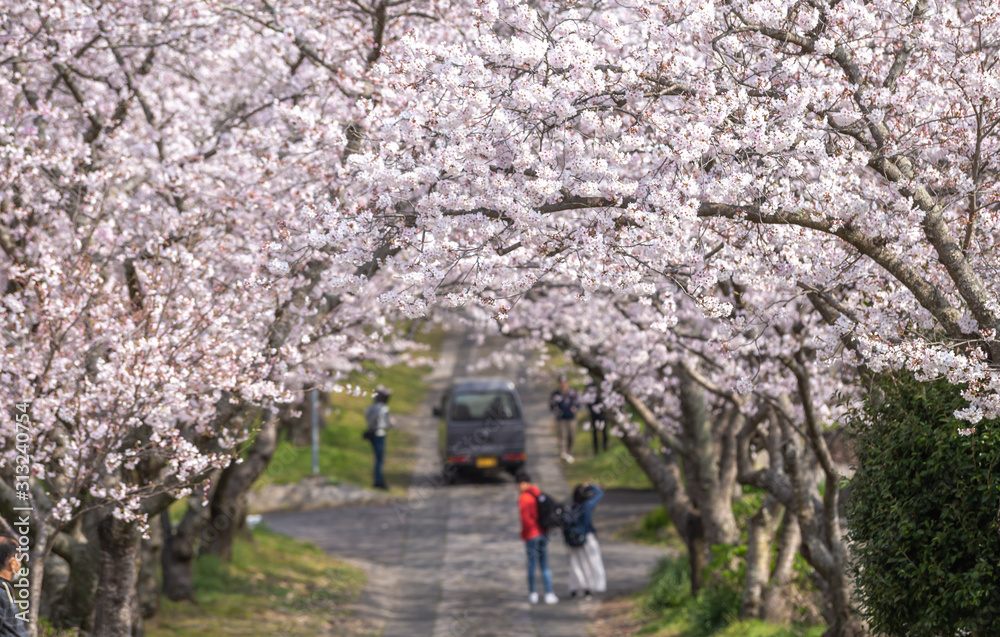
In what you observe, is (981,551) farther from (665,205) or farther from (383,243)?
(383,243)

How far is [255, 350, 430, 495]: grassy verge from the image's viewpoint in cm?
2103

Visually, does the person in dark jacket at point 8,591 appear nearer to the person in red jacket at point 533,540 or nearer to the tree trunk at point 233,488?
the tree trunk at point 233,488

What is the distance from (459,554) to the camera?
15500mm

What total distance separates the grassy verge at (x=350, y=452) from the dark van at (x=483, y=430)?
1.53 metres

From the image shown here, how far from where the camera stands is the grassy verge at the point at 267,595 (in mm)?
11664

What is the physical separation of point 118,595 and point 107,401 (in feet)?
6.13

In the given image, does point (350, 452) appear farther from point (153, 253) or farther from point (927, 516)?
point (927, 516)

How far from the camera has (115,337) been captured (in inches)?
276

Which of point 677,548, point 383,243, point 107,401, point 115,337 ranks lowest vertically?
point 677,548

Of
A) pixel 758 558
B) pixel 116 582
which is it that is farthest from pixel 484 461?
pixel 116 582

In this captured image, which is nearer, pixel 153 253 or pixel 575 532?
pixel 153 253

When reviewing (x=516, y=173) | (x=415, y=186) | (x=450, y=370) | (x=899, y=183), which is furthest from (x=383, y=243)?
(x=450, y=370)

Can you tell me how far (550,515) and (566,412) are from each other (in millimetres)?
8534

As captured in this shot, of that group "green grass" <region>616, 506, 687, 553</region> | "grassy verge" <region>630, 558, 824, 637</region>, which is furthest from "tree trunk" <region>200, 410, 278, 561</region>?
"green grass" <region>616, 506, 687, 553</region>
